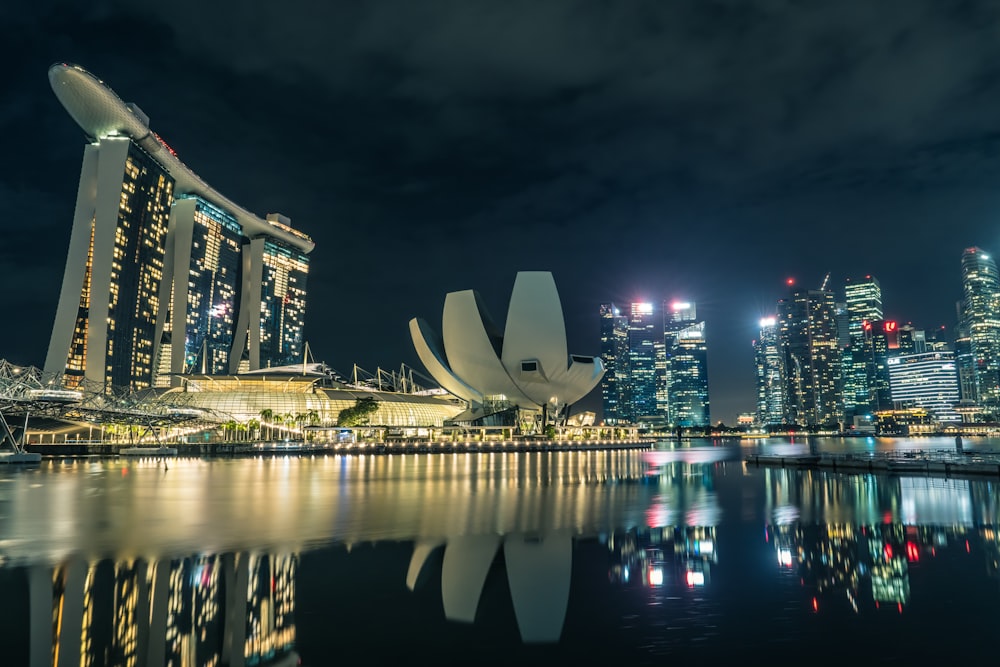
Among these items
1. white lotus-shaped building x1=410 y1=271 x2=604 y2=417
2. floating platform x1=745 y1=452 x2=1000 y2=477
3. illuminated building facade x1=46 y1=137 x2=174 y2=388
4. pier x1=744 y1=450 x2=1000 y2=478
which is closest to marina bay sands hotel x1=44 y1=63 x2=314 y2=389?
illuminated building facade x1=46 y1=137 x2=174 y2=388

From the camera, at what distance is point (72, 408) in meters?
53.7

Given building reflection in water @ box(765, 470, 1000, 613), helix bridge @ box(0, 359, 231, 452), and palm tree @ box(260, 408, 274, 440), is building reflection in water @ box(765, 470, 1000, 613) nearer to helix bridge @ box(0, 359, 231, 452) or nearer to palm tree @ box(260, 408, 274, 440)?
helix bridge @ box(0, 359, 231, 452)

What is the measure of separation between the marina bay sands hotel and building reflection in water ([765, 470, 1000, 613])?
228 feet

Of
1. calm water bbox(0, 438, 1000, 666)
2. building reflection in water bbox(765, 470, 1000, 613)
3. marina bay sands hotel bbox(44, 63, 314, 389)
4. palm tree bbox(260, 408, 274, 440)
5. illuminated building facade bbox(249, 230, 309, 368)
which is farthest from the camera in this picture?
illuminated building facade bbox(249, 230, 309, 368)

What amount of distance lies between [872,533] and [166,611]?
1285 centimetres

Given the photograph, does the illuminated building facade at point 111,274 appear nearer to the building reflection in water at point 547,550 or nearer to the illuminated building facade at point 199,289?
the illuminated building facade at point 199,289

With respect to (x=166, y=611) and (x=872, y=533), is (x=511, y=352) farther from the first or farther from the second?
(x=166, y=611)

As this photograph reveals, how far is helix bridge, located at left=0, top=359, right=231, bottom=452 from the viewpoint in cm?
4697

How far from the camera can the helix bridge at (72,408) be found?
154 ft

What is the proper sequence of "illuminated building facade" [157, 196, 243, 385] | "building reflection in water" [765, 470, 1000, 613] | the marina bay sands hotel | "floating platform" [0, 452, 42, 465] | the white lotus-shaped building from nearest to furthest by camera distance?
"building reflection in water" [765, 470, 1000, 613] < "floating platform" [0, 452, 42, 465] < the white lotus-shaped building < the marina bay sands hotel < "illuminated building facade" [157, 196, 243, 385]

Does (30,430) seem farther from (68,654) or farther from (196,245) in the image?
(68,654)

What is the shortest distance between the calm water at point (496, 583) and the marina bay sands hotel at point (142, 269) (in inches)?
2534

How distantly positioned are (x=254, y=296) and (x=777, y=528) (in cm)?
13994

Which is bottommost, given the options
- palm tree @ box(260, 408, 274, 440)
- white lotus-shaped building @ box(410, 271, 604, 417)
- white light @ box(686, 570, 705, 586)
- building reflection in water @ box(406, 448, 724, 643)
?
building reflection in water @ box(406, 448, 724, 643)
